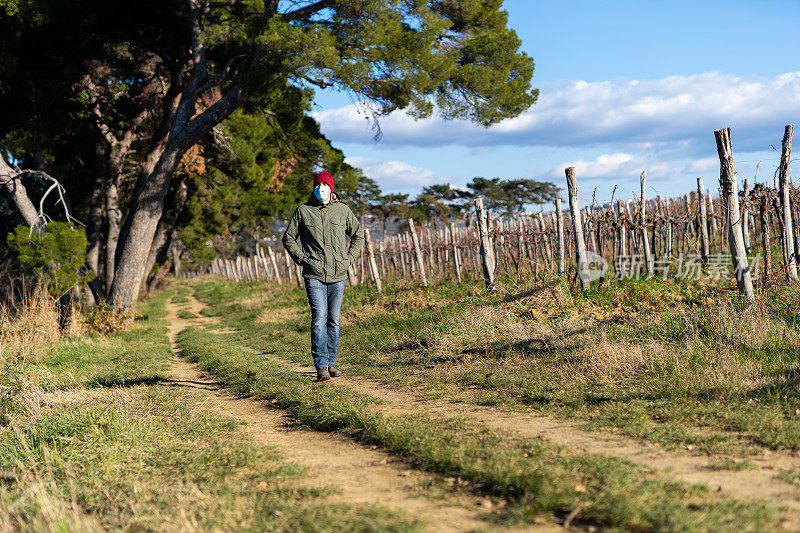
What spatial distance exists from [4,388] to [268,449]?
3.56m

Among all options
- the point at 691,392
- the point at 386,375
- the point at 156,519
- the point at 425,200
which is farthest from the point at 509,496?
the point at 425,200

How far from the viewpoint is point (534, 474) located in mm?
3240

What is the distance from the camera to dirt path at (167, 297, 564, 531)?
2.91 metres

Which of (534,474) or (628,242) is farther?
(628,242)

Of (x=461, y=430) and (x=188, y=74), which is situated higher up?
(x=188, y=74)

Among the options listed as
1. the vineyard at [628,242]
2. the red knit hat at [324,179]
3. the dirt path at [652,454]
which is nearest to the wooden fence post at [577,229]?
the vineyard at [628,242]

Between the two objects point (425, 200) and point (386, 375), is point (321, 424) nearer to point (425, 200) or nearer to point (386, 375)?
point (386, 375)

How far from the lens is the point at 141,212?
48.5ft

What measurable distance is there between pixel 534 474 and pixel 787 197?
6950 mm

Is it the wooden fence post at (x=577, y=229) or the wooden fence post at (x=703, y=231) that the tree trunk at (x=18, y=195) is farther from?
the wooden fence post at (x=703, y=231)

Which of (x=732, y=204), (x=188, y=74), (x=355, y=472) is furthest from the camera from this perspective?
(x=188, y=74)

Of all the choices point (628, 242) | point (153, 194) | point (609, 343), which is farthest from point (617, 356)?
point (153, 194)

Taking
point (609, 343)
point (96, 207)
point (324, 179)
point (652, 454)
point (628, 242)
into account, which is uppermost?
point (96, 207)

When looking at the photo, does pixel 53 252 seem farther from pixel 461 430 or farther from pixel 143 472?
pixel 461 430
